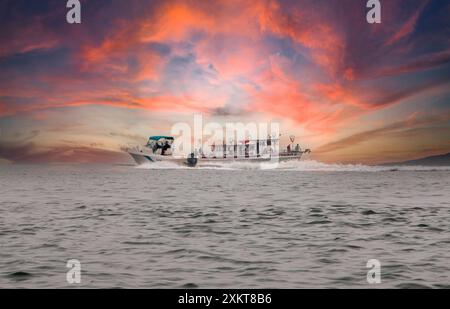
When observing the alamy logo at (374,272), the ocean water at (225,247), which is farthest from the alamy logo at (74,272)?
the alamy logo at (374,272)

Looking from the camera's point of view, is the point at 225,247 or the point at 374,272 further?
the point at 225,247

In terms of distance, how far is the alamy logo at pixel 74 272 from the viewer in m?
14.3

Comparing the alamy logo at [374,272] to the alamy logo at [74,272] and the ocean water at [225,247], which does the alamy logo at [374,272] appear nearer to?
the ocean water at [225,247]

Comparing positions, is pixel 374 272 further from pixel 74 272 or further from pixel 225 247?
pixel 74 272

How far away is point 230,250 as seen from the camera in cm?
1948

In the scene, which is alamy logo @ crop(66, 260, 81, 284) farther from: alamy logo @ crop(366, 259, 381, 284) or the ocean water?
alamy logo @ crop(366, 259, 381, 284)

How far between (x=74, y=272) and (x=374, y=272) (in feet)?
30.1

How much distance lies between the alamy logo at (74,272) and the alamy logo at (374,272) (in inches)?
334

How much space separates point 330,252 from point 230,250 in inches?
152

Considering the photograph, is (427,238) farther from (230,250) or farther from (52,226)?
(52,226)

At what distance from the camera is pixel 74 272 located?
1503cm

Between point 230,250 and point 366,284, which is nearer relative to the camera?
point 366,284

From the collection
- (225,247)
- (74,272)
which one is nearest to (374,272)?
(225,247)
